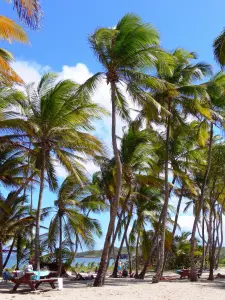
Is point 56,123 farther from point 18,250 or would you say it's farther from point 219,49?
point 18,250

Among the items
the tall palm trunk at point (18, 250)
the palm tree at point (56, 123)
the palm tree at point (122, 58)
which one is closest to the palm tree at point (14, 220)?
the tall palm trunk at point (18, 250)

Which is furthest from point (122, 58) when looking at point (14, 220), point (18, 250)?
point (18, 250)

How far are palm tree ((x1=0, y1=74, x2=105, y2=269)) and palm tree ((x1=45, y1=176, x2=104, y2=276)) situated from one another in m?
4.60

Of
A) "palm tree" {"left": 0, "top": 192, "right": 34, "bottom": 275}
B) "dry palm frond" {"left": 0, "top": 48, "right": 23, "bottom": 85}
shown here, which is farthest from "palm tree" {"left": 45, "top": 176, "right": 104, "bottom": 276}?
"dry palm frond" {"left": 0, "top": 48, "right": 23, "bottom": 85}

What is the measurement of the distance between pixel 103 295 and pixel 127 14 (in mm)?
10424

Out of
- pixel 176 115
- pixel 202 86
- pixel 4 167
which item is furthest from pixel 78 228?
pixel 202 86

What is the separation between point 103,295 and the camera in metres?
13.1

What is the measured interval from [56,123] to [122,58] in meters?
3.98

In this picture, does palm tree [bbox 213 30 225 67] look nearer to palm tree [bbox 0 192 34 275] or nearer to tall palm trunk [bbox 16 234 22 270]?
palm tree [bbox 0 192 34 275]

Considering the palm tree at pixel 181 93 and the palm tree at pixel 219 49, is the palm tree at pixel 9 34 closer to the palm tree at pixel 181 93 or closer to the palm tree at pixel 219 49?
the palm tree at pixel 219 49

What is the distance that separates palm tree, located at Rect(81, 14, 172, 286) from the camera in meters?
16.0

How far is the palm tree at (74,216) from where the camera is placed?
24062 mm

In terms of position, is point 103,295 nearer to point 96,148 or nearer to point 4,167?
point 96,148

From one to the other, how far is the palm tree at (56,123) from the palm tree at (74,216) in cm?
460
